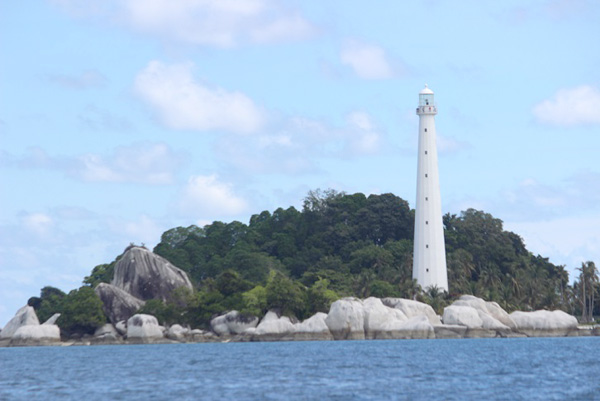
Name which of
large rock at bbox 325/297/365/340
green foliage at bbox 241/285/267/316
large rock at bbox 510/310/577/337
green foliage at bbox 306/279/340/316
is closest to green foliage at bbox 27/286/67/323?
green foliage at bbox 241/285/267/316

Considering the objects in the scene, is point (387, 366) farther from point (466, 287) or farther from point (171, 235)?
point (171, 235)

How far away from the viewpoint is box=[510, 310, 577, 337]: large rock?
70438 mm

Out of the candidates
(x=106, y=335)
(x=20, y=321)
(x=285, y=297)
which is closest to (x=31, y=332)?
(x=20, y=321)

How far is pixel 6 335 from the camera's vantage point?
73000mm

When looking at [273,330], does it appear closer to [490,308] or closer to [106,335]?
[106,335]

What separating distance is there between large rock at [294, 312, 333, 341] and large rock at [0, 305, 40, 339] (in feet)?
67.6

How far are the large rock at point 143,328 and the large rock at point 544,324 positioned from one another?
26.7 metres

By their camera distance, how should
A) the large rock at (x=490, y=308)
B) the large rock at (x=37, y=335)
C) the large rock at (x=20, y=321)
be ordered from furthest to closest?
the large rock at (x=20, y=321), the large rock at (x=490, y=308), the large rock at (x=37, y=335)

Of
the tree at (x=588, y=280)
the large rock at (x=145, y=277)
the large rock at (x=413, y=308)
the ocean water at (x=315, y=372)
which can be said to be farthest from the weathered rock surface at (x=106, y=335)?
the tree at (x=588, y=280)

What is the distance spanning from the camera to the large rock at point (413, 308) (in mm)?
68250

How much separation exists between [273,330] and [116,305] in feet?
41.1

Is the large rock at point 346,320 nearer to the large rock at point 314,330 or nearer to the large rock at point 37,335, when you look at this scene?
the large rock at point 314,330

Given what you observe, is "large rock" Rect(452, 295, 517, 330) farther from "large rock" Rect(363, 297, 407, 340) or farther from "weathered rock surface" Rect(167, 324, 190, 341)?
"weathered rock surface" Rect(167, 324, 190, 341)

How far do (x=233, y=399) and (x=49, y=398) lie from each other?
6594 millimetres
